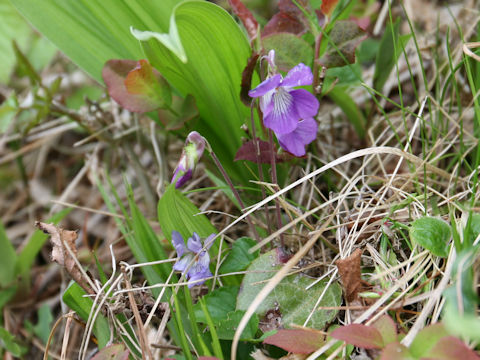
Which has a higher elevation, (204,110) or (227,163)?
(204,110)

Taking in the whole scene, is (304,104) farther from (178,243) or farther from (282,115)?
(178,243)

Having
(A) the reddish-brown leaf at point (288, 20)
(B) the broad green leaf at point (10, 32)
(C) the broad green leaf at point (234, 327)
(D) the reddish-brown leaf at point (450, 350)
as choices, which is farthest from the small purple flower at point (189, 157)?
(B) the broad green leaf at point (10, 32)

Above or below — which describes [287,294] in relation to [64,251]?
below

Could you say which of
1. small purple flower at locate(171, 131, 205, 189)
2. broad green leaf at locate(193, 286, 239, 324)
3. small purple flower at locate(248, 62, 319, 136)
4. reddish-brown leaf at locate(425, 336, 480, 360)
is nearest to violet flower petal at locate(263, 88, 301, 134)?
small purple flower at locate(248, 62, 319, 136)

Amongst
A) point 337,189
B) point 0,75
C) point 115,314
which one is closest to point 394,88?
point 337,189

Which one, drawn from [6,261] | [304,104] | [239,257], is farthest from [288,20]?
[6,261]

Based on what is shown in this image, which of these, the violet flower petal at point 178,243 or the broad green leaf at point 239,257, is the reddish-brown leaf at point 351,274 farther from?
the violet flower petal at point 178,243

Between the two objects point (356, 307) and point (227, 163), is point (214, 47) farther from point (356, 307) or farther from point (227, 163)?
point (356, 307)
